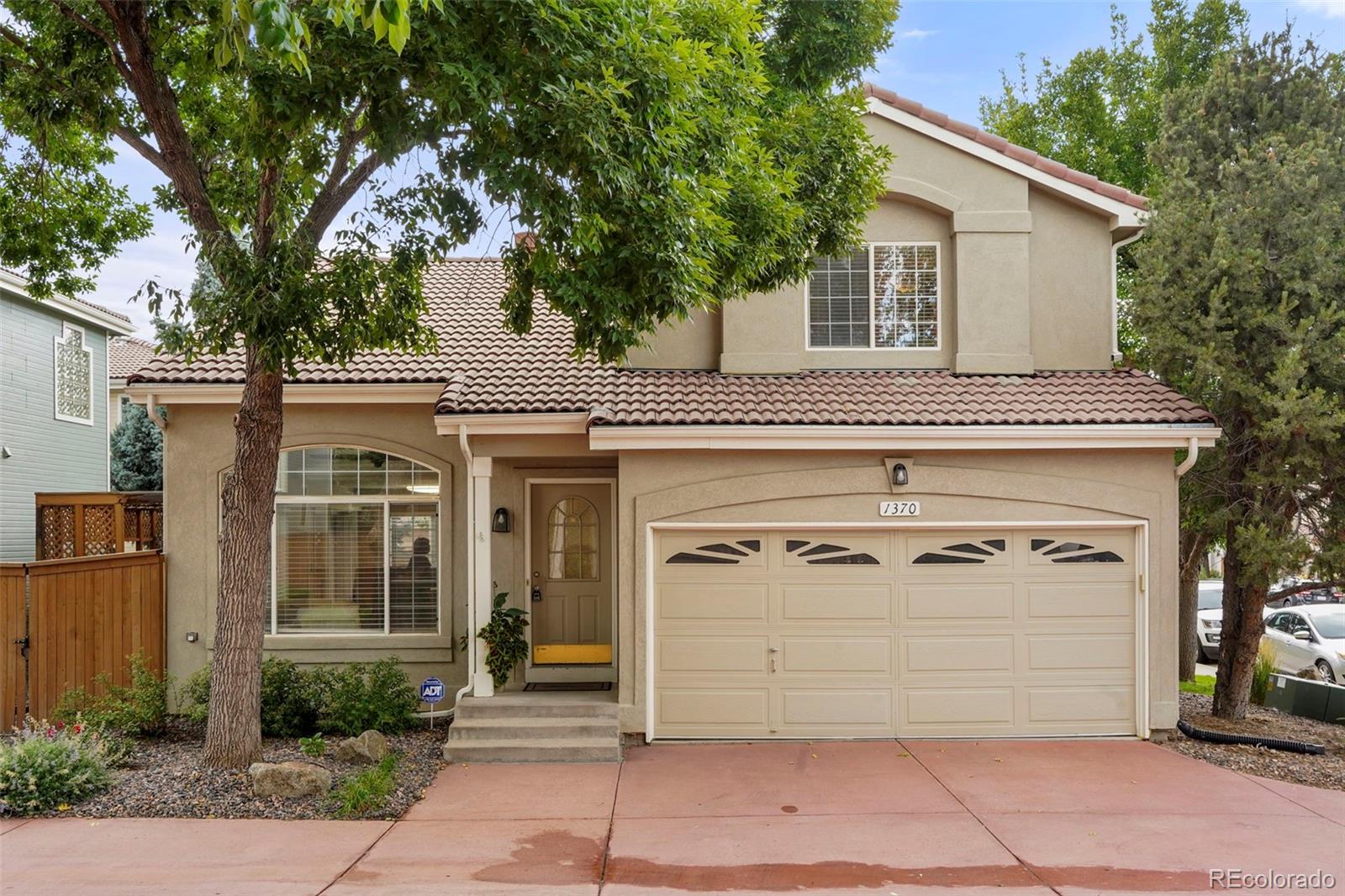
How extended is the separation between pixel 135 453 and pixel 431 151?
1757 cm

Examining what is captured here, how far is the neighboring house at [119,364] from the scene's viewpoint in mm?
21578

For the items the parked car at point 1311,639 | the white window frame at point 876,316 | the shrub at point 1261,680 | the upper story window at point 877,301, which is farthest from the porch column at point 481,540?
the parked car at point 1311,639

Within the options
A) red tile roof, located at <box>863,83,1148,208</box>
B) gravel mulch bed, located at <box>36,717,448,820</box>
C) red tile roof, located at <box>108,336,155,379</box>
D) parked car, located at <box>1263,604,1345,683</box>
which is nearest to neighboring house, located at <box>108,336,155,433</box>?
red tile roof, located at <box>108,336,155,379</box>

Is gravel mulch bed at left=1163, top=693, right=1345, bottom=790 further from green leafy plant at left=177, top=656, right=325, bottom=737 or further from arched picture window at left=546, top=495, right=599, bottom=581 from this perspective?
green leafy plant at left=177, top=656, right=325, bottom=737

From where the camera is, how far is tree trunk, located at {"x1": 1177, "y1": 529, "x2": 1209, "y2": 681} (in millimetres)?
12727

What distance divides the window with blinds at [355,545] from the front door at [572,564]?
1.21 m

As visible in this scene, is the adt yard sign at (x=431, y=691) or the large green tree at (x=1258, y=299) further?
the adt yard sign at (x=431, y=691)

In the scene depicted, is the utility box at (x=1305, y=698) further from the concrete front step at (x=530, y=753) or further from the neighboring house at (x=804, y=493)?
the concrete front step at (x=530, y=753)

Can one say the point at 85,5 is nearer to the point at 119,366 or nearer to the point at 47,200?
the point at 47,200

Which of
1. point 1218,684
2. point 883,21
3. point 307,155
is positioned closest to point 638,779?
point 307,155

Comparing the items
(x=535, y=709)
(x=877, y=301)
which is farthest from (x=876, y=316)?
(x=535, y=709)

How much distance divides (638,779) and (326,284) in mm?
5119

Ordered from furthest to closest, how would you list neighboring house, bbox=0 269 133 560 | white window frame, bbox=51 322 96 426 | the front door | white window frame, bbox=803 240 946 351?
white window frame, bbox=51 322 96 426, neighboring house, bbox=0 269 133 560, the front door, white window frame, bbox=803 240 946 351

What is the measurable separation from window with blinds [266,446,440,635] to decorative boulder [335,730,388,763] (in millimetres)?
2443
